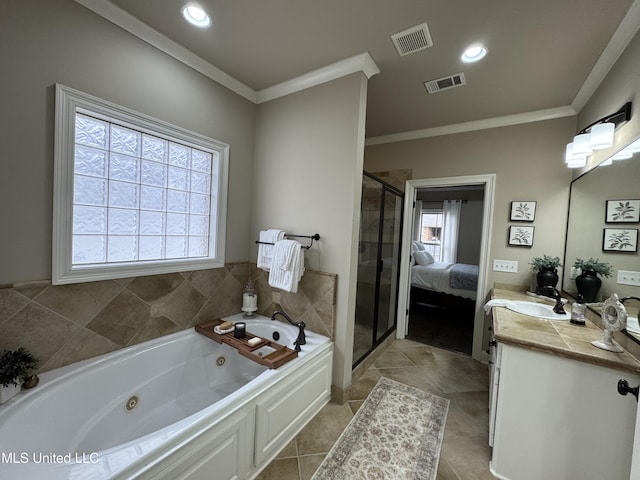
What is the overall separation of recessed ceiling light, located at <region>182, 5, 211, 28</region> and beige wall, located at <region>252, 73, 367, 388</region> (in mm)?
823

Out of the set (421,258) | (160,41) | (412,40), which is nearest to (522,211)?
(412,40)

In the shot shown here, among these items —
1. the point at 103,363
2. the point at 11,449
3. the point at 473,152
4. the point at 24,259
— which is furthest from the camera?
the point at 473,152

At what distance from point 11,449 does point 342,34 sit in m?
2.74

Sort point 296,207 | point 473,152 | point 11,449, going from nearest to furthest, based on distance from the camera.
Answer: point 11,449 → point 296,207 → point 473,152

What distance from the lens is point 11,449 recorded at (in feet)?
3.42

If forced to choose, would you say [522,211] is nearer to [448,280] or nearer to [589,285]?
[589,285]

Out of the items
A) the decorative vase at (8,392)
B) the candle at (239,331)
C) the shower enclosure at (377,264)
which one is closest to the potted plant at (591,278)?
the shower enclosure at (377,264)

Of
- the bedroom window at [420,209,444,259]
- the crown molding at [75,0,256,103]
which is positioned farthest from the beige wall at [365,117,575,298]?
the bedroom window at [420,209,444,259]

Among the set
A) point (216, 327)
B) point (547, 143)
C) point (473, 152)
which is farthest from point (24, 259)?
point (547, 143)

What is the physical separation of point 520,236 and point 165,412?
3.45 m

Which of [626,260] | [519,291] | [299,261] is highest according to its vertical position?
[626,260]

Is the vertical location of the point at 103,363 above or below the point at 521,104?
below

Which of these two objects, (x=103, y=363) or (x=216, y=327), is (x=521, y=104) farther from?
(x=103, y=363)

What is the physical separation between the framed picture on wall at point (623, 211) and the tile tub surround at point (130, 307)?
1827 mm
